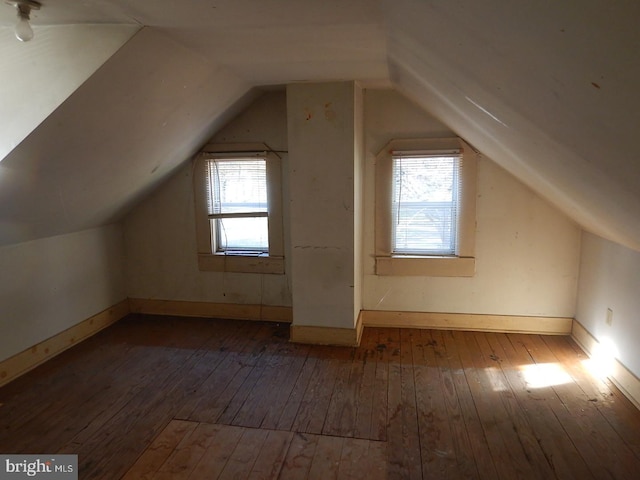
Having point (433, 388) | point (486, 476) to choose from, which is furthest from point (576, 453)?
point (433, 388)

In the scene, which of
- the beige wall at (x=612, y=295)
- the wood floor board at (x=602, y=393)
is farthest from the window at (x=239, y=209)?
the beige wall at (x=612, y=295)

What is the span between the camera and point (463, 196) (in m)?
3.58

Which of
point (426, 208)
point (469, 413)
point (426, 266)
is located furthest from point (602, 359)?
point (426, 208)

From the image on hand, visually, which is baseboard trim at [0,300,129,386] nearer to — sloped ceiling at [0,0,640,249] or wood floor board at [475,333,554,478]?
sloped ceiling at [0,0,640,249]

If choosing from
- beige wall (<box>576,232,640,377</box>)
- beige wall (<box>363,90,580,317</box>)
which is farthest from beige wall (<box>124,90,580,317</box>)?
beige wall (<box>576,232,640,377</box>)

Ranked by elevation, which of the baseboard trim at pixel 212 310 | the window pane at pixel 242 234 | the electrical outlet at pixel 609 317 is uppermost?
the window pane at pixel 242 234

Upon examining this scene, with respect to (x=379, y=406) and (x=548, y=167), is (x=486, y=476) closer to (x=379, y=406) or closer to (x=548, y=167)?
(x=379, y=406)

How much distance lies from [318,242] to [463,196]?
129cm

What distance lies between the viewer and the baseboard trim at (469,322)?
11.9 ft

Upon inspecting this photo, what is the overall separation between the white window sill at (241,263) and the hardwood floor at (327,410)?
2.23 ft

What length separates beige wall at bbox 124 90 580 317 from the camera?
3.55 metres

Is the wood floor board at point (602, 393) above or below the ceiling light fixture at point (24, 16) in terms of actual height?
below

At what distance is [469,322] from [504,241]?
773 millimetres

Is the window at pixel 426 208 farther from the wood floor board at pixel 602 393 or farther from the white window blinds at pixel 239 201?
the white window blinds at pixel 239 201
